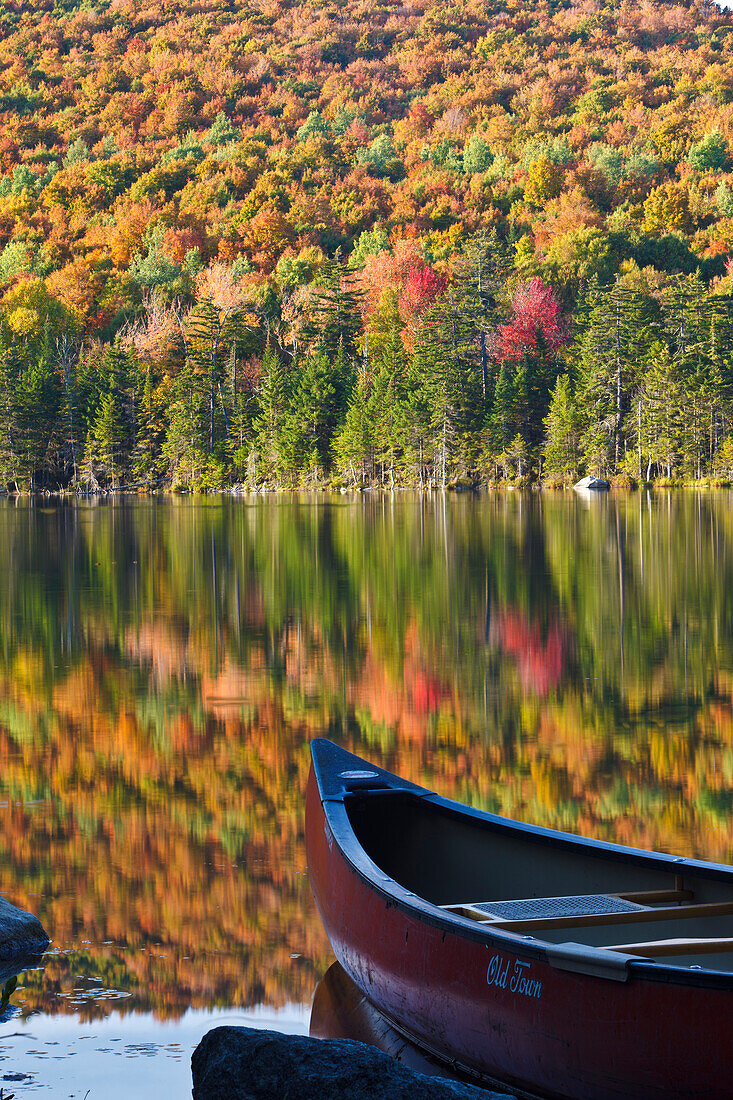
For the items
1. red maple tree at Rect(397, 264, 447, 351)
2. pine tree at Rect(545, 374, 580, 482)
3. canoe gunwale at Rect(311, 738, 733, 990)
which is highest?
red maple tree at Rect(397, 264, 447, 351)

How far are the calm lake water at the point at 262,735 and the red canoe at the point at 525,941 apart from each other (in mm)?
598

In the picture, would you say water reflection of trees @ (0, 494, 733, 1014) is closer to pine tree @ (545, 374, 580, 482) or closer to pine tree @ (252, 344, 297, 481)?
pine tree @ (545, 374, 580, 482)

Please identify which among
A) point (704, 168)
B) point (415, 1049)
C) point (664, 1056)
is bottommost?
point (415, 1049)

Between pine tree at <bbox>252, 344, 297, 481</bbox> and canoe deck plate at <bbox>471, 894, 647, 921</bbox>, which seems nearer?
canoe deck plate at <bbox>471, 894, 647, 921</bbox>

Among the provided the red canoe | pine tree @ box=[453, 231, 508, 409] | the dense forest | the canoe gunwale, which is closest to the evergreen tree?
the dense forest

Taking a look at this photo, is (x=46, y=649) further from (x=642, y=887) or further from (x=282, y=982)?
(x=642, y=887)

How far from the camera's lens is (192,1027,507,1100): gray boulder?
3.45 meters

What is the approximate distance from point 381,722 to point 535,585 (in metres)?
9.47

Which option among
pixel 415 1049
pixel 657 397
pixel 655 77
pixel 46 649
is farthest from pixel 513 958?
pixel 655 77

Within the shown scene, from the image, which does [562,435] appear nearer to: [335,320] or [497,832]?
[335,320]

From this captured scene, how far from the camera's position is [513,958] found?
3.68 metres

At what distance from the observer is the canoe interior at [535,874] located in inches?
170

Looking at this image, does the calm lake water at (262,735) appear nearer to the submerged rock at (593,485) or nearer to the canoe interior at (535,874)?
the canoe interior at (535,874)

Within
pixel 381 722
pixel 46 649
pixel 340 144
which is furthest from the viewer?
pixel 340 144
